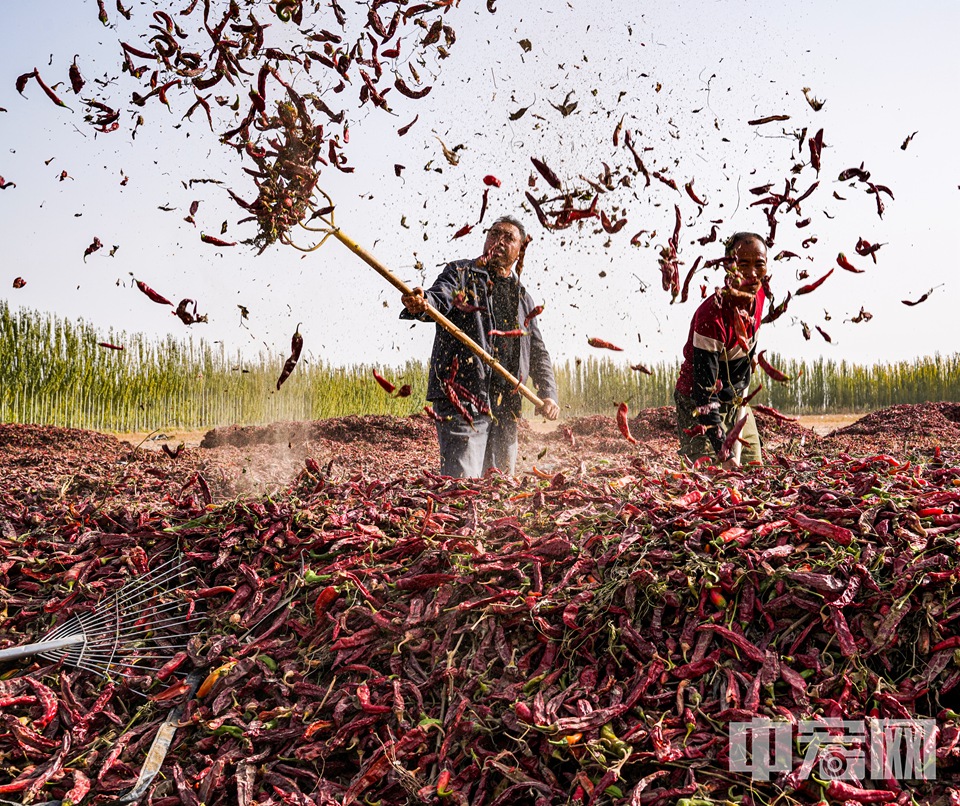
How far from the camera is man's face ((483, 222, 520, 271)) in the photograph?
446 cm

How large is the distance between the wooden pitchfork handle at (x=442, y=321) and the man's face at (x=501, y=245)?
52cm

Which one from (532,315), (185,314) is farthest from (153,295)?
(532,315)

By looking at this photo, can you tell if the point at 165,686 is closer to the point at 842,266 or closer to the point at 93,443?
the point at 842,266

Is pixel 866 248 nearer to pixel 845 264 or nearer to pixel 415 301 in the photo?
pixel 845 264

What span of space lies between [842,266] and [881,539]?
2.23 metres

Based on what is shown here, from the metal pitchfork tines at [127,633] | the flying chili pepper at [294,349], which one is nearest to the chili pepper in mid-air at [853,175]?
the flying chili pepper at [294,349]

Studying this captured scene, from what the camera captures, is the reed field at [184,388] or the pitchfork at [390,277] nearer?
the pitchfork at [390,277]

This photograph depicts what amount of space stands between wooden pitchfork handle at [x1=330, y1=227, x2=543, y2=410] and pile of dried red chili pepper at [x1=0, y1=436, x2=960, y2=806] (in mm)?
1231

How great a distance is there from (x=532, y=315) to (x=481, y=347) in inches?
17.9

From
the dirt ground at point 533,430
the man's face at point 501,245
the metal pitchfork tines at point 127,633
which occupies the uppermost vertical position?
the man's face at point 501,245

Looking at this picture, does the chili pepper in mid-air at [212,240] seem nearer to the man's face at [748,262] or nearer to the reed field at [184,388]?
the man's face at [748,262]

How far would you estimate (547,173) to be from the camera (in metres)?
4.01

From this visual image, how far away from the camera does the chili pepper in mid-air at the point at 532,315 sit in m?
4.74

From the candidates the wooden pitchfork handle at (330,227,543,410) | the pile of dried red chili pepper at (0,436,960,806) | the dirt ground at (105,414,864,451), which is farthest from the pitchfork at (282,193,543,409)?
the dirt ground at (105,414,864,451)
